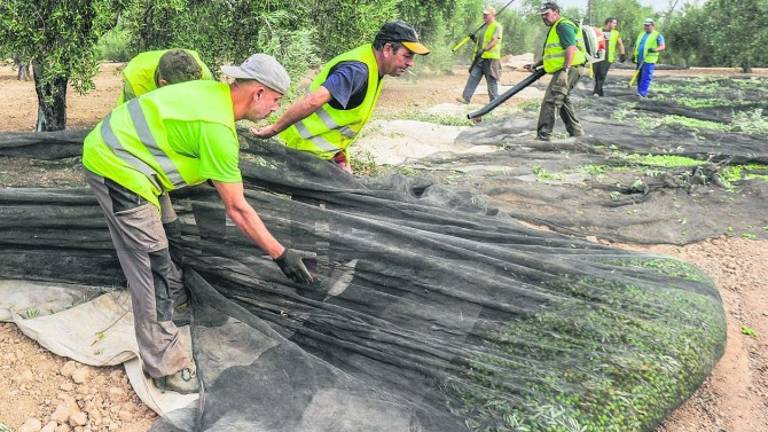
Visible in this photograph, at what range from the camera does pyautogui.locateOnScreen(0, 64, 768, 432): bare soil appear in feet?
8.32

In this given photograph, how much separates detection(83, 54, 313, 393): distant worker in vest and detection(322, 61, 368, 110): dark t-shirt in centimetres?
92

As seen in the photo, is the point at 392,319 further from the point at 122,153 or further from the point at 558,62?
the point at 558,62

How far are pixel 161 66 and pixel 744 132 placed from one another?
8298mm

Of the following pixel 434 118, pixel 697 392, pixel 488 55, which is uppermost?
pixel 488 55

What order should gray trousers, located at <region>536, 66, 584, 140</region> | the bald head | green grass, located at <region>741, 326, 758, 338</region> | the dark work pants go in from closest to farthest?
1. the bald head
2. green grass, located at <region>741, 326, 758, 338</region>
3. gray trousers, located at <region>536, 66, 584, 140</region>
4. the dark work pants

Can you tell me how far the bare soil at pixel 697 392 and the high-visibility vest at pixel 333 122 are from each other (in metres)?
1.33

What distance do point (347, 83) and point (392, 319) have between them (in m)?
1.40

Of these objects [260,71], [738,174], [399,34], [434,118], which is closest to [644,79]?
[434,118]

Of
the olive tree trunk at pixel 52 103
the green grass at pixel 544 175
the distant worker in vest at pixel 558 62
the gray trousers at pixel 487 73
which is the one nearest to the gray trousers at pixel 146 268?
the olive tree trunk at pixel 52 103

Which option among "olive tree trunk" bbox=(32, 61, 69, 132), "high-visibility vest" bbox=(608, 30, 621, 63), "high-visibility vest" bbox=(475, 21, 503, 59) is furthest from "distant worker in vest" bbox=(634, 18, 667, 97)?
"olive tree trunk" bbox=(32, 61, 69, 132)

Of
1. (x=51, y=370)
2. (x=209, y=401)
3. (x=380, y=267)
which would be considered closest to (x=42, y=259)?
(x=51, y=370)

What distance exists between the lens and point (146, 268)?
2.45 metres

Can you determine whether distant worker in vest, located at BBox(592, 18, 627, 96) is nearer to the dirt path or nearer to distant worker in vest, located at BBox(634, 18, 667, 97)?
distant worker in vest, located at BBox(634, 18, 667, 97)

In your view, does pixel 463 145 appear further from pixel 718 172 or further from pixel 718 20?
pixel 718 20
